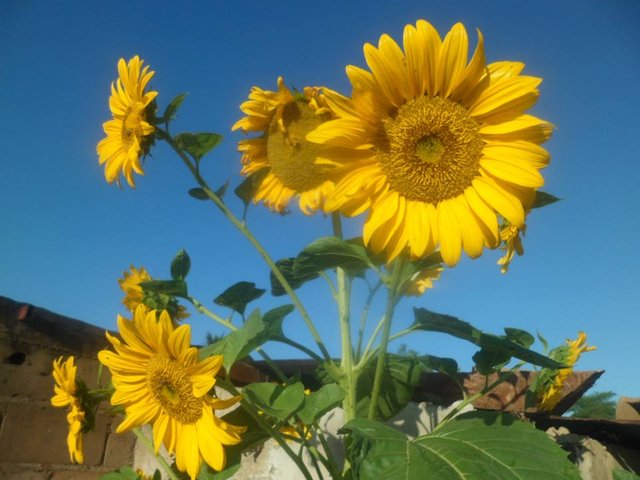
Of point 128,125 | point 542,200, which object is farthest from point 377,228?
point 128,125

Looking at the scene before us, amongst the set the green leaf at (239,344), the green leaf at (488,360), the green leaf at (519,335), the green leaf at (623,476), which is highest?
the green leaf at (519,335)

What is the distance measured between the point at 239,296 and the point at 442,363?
609mm

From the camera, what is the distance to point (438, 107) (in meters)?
1.28

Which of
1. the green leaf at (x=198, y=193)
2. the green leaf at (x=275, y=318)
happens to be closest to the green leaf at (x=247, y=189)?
the green leaf at (x=198, y=193)

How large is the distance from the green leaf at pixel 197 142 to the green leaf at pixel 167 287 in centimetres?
36

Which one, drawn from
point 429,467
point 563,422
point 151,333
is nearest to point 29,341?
point 151,333

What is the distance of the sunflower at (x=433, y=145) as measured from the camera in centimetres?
117

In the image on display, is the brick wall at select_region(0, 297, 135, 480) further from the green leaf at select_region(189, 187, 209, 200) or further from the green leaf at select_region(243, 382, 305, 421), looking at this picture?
the green leaf at select_region(243, 382, 305, 421)

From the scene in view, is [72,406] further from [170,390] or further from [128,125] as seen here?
[128,125]

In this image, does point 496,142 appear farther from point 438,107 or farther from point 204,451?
point 204,451

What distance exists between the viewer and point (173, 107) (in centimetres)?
149

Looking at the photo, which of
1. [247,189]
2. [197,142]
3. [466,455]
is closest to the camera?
[466,455]

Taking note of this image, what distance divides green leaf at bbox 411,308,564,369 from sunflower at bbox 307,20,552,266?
19 cm

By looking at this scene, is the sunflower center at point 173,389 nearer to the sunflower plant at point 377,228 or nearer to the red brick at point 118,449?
the sunflower plant at point 377,228
